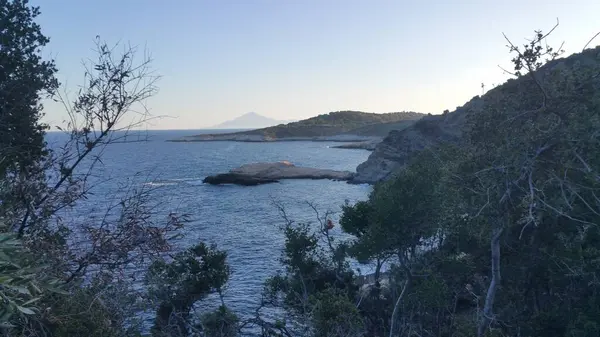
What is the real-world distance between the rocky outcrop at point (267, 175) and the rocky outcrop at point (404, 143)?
3521 millimetres

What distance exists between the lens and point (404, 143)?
7362 cm

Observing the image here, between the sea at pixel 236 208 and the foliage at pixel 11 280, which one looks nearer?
the foliage at pixel 11 280

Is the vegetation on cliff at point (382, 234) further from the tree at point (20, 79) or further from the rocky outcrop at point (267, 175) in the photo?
the rocky outcrop at point (267, 175)

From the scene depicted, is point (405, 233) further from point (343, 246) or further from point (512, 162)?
point (512, 162)

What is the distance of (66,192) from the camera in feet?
19.5

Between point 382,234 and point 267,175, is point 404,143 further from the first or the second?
point 382,234

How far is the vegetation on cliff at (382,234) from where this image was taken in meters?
5.47

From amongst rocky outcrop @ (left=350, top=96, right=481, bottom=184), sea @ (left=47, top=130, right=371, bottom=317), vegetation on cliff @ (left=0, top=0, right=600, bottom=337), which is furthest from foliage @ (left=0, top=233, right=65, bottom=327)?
rocky outcrop @ (left=350, top=96, right=481, bottom=184)

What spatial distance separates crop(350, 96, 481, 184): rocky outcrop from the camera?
6894cm

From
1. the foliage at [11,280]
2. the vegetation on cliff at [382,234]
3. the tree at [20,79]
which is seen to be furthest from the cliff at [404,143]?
the foliage at [11,280]

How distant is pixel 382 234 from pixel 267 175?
180 ft

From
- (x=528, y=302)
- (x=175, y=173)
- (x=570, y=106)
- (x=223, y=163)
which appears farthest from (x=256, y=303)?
(x=223, y=163)

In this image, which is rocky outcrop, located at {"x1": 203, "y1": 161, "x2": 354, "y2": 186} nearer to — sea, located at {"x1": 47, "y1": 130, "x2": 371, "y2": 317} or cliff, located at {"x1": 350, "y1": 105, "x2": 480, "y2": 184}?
sea, located at {"x1": 47, "y1": 130, "x2": 371, "y2": 317}

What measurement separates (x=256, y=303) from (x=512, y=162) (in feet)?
49.6
